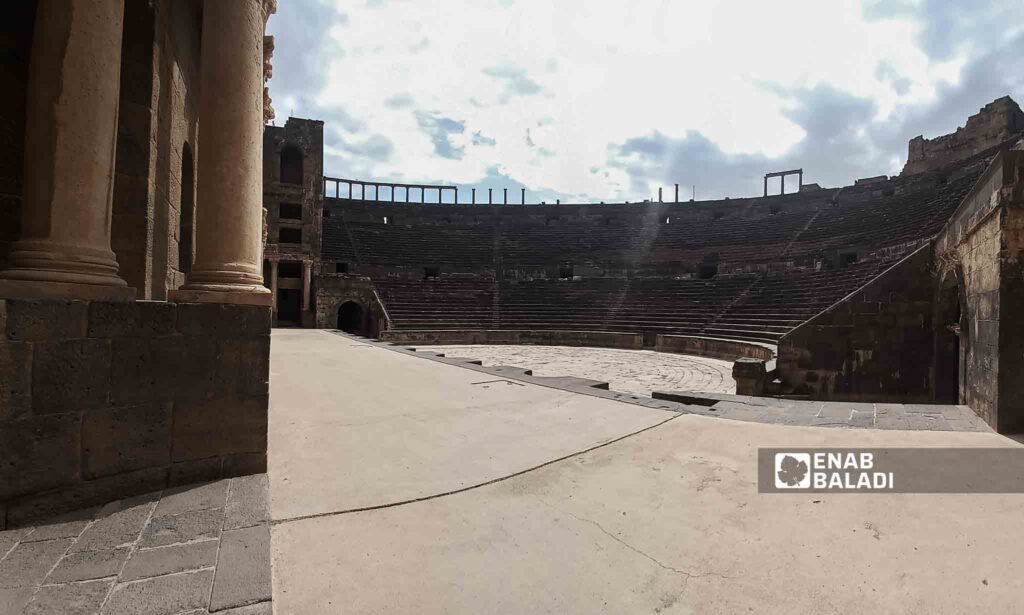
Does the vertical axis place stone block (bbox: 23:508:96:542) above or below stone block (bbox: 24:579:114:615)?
below

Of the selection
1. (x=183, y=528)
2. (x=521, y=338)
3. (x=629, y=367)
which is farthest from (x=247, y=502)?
(x=521, y=338)

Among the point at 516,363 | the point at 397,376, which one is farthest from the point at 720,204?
the point at 397,376

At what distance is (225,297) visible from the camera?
330 centimetres

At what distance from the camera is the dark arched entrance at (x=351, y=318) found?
25406mm

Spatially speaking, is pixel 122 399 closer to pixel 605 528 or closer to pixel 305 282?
pixel 605 528

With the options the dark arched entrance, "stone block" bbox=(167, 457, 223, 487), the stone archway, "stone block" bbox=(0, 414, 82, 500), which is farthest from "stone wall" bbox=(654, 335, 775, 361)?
the dark arched entrance

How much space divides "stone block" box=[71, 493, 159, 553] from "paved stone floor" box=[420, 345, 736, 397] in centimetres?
740

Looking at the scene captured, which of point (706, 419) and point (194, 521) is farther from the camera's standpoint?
point (706, 419)

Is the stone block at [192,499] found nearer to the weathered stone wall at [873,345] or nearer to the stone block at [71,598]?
the stone block at [71,598]

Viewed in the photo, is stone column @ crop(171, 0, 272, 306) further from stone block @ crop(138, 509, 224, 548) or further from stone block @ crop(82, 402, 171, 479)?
stone block @ crop(138, 509, 224, 548)

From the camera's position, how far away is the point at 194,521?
2.42 meters

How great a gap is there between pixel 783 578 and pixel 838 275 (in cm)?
2067

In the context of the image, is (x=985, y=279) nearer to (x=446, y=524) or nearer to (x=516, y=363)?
(x=446, y=524)

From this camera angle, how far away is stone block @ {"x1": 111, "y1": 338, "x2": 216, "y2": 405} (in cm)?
275
